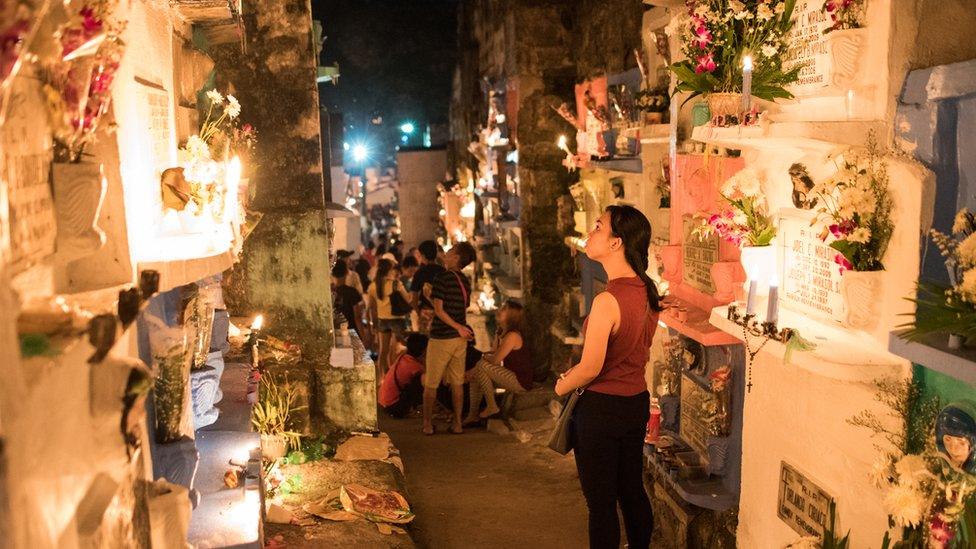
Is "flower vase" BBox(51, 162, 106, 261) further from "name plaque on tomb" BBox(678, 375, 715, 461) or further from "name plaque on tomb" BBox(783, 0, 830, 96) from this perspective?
"name plaque on tomb" BBox(678, 375, 715, 461)

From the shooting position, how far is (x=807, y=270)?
4.69m

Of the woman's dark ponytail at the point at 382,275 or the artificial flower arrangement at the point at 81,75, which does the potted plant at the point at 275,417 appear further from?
the artificial flower arrangement at the point at 81,75

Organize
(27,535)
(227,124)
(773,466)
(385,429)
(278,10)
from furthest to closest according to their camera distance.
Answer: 1. (385,429)
2. (278,10)
3. (227,124)
4. (773,466)
5. (27,535)

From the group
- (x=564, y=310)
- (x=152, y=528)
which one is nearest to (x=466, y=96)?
(x=564, y=310)

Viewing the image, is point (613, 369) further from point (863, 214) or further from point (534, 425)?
point (534, 425)

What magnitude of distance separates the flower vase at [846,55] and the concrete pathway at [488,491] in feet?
14.4

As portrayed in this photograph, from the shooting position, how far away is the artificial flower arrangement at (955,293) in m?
3.10

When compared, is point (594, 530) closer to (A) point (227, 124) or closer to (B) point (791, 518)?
(B) point (791, 518)

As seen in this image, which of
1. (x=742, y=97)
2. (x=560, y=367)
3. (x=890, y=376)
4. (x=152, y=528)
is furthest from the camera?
(x=560, y=367)

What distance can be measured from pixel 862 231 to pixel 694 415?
300 cm

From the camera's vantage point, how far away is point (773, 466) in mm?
5207

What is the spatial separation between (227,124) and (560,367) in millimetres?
7265

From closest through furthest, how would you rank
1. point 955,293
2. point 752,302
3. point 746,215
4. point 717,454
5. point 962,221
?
point 955,293
point 962,221
point 752,302
point 746,215
point 717,454

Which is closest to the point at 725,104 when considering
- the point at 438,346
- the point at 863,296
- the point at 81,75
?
the point at 863,296
